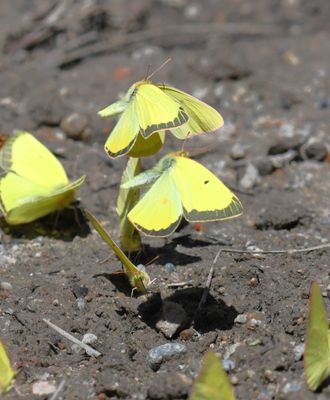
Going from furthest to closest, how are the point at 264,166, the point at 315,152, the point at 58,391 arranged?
the point at 315,152 < the point at 264,166 < the point at 58,391

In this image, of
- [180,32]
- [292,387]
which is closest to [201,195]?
[292,387]

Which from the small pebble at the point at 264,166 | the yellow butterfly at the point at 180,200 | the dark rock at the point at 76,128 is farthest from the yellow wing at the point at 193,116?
the dark rock at the point at 76,128

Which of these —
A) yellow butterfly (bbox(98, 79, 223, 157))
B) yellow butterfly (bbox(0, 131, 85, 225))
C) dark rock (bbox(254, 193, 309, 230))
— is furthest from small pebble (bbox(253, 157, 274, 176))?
yellow butterfly (bbox(98, 79, 223, 157))

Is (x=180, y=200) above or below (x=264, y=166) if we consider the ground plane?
above

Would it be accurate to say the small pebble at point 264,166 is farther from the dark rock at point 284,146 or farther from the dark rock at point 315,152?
the dark rock at point 315,152

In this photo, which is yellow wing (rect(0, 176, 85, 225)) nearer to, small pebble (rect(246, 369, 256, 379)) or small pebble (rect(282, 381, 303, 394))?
small pebble (rect(246, 369, 256, 379))

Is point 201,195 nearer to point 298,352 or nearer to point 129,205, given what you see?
point 129,205

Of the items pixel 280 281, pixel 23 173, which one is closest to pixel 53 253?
pixel 23 173
